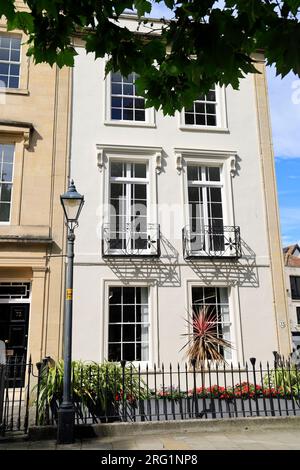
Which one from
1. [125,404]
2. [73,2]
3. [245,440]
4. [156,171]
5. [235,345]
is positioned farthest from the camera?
[156,171]

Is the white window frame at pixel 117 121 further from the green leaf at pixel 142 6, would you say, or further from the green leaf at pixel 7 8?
the green leaf at pixel 7 8

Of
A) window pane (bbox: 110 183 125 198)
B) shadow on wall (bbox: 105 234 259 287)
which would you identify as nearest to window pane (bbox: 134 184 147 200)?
window pane (bbox: 110 183 125 198)

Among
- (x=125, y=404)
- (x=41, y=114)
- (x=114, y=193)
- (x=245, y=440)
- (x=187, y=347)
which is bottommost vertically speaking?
(x=245, y=440)

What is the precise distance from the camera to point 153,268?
1211cm

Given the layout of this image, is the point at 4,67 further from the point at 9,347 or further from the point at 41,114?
the point at 9,347

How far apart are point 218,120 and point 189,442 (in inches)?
403

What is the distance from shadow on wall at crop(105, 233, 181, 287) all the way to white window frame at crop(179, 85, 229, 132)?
3935 mm

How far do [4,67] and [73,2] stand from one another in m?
9.89

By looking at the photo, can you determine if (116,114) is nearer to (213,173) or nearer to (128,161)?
(128,161)

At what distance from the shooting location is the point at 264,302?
12.5m

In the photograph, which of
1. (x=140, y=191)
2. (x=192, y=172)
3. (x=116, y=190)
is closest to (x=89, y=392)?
(x=116, y=190)

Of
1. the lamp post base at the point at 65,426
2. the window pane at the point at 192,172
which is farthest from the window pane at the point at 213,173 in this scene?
the lamp post base at the point at 65,426

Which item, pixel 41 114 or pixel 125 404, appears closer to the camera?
pixel 125 404
